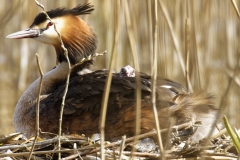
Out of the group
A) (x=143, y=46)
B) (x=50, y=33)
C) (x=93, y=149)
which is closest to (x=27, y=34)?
(x=50, y=33)

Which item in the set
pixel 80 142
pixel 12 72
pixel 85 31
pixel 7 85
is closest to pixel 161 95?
pixel 80 142

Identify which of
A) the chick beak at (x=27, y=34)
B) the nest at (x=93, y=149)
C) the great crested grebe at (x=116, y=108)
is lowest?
the nest at (x=93, y=149)

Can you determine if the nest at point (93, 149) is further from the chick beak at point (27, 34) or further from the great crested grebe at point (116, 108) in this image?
the chick beak at point (27, 34)

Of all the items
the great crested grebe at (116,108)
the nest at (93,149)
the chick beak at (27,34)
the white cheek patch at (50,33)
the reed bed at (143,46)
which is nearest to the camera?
the nest at (93,149)

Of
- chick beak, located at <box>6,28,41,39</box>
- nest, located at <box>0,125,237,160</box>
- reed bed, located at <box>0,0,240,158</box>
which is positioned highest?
reed bed, located at <box>0,0,240,158</box>

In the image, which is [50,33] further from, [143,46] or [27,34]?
[143,46]

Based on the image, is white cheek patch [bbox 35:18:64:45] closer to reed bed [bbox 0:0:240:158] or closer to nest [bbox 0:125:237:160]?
reed bed [bbox 0:0:240:158]

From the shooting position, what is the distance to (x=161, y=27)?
3.73 m

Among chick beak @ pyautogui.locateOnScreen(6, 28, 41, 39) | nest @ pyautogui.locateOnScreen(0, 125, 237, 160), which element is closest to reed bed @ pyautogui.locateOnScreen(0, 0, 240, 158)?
chick beak @ pyautogui.locateOnScreen(6, 28, 41, 39)

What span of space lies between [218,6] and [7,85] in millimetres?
3735

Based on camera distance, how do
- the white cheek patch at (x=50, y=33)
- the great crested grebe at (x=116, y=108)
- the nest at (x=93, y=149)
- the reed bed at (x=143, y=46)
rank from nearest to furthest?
the nest at (x=93, y=149), the great crested grebe at (x=116, y=108), the white cheek patch at (x=50, y=33), the reed bed at (x=143, y=46)

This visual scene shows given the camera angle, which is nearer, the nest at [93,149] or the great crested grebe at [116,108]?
the nest at [93,149]

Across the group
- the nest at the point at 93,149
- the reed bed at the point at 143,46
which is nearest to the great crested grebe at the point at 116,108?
the nest at the point at 93,149

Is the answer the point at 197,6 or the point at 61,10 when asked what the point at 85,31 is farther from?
the point at 197,6
